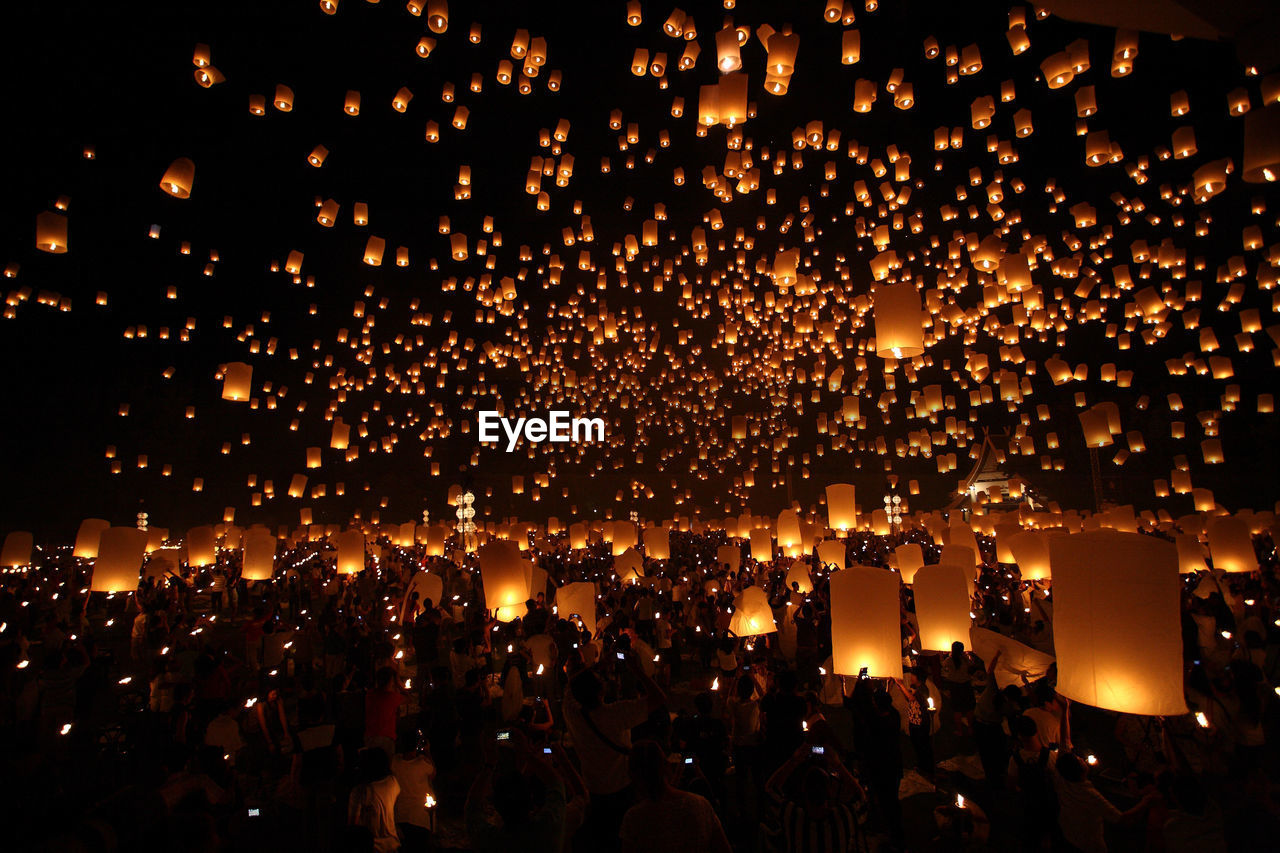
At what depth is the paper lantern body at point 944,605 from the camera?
5.49 metres

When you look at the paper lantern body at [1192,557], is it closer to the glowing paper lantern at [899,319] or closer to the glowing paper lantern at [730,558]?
the glowing paper lantern at [730,558]

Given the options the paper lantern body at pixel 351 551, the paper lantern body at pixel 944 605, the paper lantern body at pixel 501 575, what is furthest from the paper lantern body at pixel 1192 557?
the paper lantern body at pixel 351 551

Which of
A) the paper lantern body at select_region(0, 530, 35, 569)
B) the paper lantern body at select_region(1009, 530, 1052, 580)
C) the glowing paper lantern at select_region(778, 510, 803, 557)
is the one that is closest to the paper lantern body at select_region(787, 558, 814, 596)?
the glowing paper lantern at select_region(778, 510, 803, 557)

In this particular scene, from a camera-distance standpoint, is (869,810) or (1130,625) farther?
(869,810)

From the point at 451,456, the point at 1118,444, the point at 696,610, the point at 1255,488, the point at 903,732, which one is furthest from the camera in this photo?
the point at 451,456

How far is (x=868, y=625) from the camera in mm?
4734

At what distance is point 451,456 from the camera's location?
3108cm

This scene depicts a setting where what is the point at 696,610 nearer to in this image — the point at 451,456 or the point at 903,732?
the point at 903,732

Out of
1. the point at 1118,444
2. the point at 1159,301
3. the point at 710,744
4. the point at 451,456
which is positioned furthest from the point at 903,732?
the point at 451,456

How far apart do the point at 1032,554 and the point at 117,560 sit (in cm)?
1207

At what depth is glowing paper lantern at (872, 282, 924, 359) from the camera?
18.1 feet

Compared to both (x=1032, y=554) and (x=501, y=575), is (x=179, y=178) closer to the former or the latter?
(x=501, y=575)

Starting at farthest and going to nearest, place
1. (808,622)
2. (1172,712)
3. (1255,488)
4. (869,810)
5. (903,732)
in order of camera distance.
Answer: (1255,488) < (808,622) < (903,732) < (869,810) < (1172,712)

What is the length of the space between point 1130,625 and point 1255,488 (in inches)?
1147
